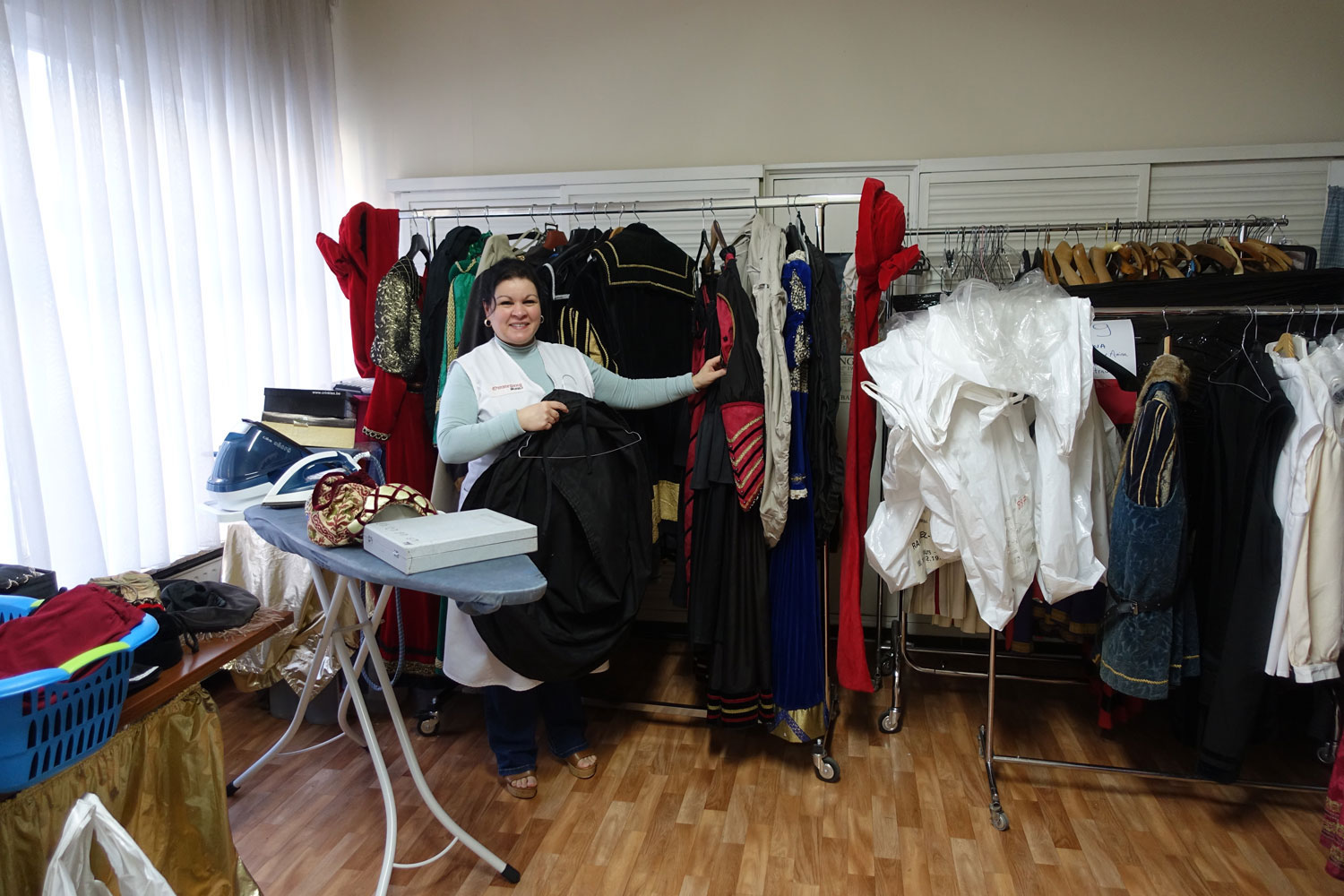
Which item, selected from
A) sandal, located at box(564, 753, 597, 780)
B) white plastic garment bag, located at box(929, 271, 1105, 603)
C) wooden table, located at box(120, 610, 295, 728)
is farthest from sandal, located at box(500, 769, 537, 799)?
white plastic garment bag, located at box(929, 271, 1105, 603)

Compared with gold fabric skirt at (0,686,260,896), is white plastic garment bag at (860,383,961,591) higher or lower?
higher

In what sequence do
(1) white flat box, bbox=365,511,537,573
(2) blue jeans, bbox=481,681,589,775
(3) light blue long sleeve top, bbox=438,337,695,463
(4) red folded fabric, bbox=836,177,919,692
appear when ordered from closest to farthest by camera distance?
(1) white flat box, bbox=365,511,537,573 < (3) light blue long sleeve top, bbox=438,337,695,463 < (4) red folded fabric, bbox=836,177,919,692 < (2) blue jeans, bbox=481,681,589,775

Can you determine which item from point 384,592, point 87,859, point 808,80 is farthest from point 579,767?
point 808,80

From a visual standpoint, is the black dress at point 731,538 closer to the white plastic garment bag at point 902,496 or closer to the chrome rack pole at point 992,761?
the white plastic garment bag at point 902,496

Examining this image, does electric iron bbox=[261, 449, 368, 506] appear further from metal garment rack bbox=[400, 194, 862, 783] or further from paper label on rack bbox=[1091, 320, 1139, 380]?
paper label on rack bbox=[1091, 320, 1139, 380]

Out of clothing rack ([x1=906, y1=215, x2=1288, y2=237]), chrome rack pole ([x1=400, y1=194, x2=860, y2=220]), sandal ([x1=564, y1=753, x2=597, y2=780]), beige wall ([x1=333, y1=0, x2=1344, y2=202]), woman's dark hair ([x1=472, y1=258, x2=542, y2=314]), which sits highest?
beige wall ([x1=333, y1=0, x2=1344, y2=202])

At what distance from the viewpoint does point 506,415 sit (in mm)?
2039

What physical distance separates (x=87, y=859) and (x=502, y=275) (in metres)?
1.50

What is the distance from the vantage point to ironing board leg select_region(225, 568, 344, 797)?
74.7 inches

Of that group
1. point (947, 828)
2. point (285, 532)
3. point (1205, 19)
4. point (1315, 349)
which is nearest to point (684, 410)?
point (285, 532)

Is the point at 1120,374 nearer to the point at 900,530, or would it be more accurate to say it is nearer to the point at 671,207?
the point at 900,530

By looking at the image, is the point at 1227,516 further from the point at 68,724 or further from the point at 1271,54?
the point at 68,724

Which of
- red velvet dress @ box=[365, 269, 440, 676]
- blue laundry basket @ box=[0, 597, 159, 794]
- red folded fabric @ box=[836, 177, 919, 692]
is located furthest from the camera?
red velvet dress @ box=[365, 269, 440, 676]

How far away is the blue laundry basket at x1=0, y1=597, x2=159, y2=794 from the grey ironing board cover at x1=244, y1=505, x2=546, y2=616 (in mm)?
337
